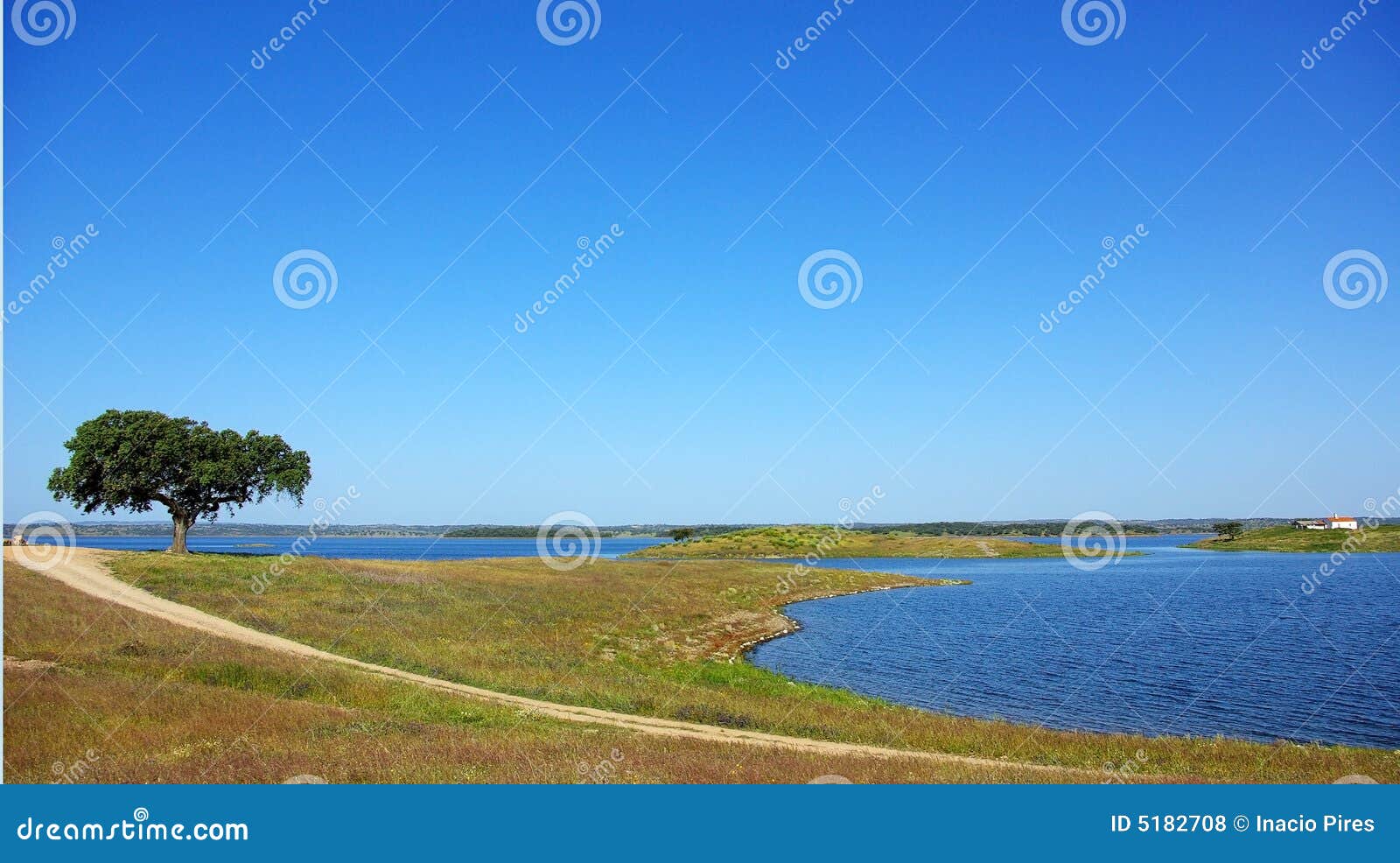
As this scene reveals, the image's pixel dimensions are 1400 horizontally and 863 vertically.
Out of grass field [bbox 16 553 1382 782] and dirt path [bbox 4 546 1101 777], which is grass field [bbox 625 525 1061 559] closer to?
grass field [bbox 16 553 1382 782]

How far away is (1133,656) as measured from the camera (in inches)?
1836

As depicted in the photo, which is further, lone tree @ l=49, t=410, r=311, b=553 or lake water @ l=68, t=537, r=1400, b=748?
lone tree @ l=49, t=410, r=311, b=553

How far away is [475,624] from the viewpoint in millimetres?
44406

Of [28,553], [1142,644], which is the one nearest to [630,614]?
[1142,644]

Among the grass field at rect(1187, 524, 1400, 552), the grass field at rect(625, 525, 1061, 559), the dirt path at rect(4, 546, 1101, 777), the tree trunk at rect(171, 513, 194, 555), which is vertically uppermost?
the grass field at rect(1187, 524, 1400, 552)

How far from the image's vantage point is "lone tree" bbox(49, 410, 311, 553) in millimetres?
62969

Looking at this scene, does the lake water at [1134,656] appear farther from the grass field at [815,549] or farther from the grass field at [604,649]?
the grass field at [815,549]

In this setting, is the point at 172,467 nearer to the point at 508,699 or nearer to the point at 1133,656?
the point at 508,699

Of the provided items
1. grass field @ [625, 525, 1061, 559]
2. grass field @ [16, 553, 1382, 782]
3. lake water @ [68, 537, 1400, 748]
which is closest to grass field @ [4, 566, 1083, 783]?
grass field @ [16, 553, 1382, 782]

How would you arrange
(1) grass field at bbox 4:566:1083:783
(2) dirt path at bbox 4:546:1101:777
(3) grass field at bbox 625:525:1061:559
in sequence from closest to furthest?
(1) grass field at bbox 4:566:1083:783
(2) dirt path at bbox 4:546:1101:777
(3) grass field at bbox 625:525:1061:559

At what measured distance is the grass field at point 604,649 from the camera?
75.3 ft

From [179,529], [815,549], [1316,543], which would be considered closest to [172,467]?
[179,529]

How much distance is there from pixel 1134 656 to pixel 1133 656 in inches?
1.8

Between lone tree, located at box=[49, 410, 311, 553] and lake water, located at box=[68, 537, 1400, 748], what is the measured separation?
47.8 m
